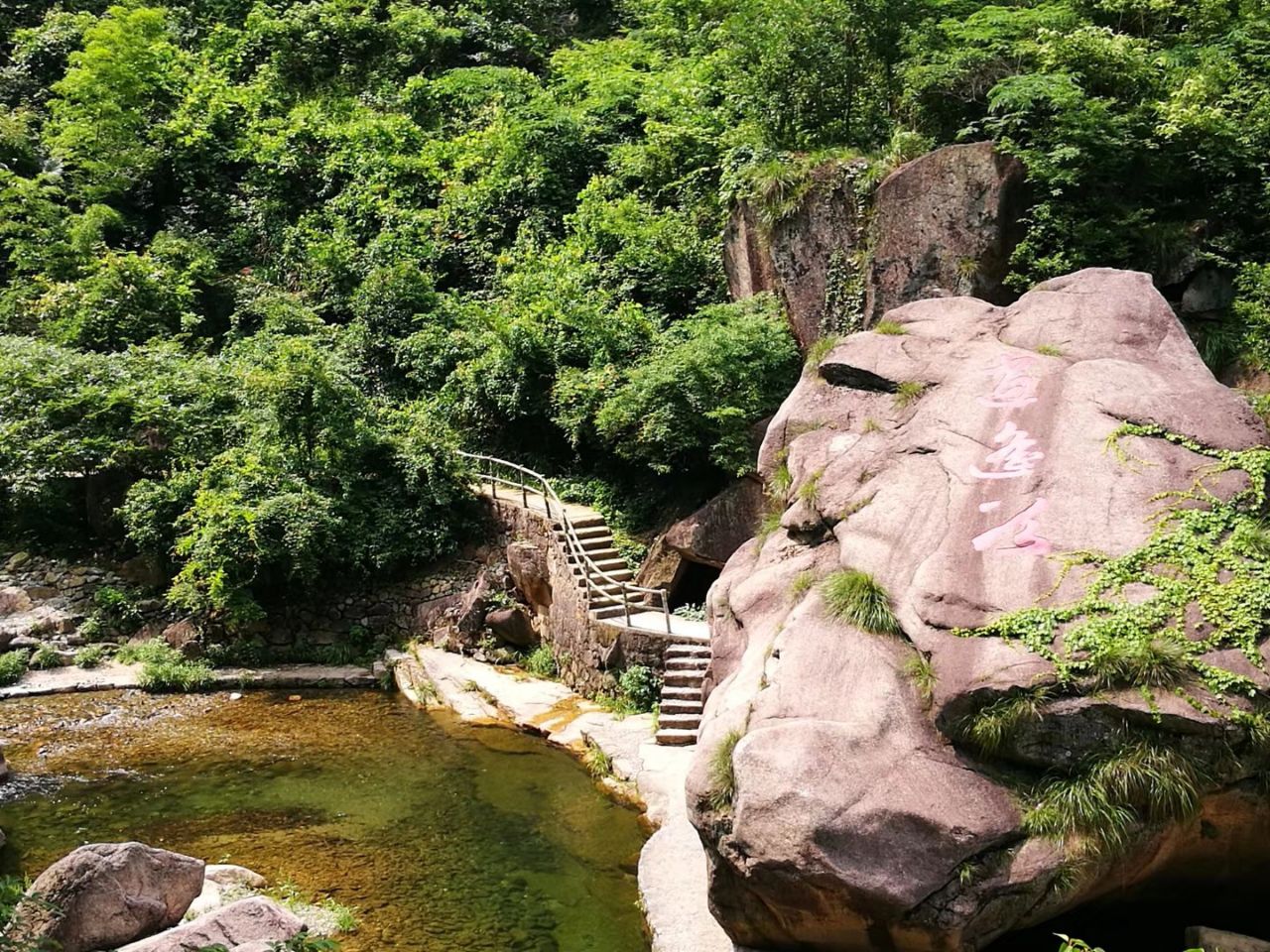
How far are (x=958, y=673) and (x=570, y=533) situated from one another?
374 inches

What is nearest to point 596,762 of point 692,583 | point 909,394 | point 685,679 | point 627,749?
point 627,749

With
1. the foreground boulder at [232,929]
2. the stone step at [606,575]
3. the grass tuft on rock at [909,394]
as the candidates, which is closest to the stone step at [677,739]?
the stone step at [606,575]

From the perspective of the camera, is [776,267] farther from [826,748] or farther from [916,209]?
[826,748]

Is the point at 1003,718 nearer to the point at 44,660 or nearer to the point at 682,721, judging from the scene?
the point at 682,721

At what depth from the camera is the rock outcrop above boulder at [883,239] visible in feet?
47.1

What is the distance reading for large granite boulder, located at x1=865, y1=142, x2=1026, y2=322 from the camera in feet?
46.9

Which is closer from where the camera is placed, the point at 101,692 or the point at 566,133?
the point at 101,692

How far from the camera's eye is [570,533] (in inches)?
640

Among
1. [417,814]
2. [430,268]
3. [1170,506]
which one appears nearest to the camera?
[1170,506]

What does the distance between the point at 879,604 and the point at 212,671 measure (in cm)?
1288

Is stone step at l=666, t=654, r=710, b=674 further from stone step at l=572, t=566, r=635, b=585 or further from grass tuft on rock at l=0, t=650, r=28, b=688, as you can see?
grass tuft on rock at l=0, t=650, r=28, b=688

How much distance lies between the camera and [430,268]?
24359mm

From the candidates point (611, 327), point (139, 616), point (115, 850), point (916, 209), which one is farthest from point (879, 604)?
point (139, 616)

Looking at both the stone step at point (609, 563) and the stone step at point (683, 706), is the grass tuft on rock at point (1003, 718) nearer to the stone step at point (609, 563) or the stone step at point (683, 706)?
the stone step at point (683, 706)
